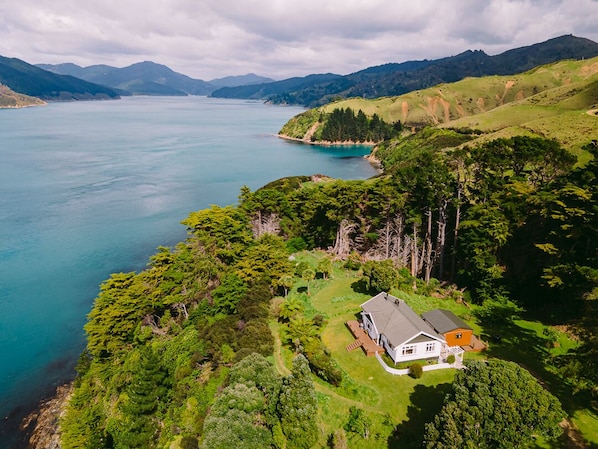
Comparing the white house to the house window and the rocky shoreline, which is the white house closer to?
the house window

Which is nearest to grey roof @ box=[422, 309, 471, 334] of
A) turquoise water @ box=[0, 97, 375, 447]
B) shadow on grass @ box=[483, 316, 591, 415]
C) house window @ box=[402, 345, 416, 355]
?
house window @ box=[402, 345, 416, 355]

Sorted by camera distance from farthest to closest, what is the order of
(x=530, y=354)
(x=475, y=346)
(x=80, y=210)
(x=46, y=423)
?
(x=80, y=210), (x=46, y=423), (x=475, y=346), (x=530, y=354)

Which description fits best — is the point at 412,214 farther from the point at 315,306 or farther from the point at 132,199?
the point at 132,199

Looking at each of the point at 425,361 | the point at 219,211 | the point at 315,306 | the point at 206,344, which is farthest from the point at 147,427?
the point at 219,211

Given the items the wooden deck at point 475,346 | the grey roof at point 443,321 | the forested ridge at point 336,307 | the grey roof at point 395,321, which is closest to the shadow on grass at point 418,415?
the forested ridge at point 336,307

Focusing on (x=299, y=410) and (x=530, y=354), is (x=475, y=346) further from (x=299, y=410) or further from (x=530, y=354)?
(x=299, y=410)

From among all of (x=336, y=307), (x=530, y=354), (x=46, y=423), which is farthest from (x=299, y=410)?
(x=46, y=423)
